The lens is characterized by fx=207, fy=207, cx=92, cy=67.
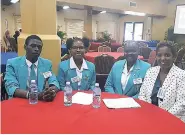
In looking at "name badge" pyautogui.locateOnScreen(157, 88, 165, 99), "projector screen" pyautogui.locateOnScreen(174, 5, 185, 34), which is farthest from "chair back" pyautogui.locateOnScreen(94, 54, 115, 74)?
"projector screen" pyautogui.locateOnScreen(174, 5, 185, 34)

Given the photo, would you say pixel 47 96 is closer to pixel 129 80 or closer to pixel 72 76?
pixel 72 76

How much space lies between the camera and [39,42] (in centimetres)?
218

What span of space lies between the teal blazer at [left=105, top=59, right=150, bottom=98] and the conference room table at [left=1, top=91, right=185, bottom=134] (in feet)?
2.05

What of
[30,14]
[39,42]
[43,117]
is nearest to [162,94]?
[43,117]

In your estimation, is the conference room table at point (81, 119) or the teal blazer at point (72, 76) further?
the teal blazer at point (72, 76)

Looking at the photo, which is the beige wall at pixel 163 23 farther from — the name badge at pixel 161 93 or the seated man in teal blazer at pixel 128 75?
the name badge at pixel 161 93

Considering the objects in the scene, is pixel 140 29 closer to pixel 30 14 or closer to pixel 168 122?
pixel 30 14

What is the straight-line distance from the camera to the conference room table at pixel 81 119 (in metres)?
1.23

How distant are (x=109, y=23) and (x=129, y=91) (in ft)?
47.8

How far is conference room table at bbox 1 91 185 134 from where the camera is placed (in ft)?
4.03

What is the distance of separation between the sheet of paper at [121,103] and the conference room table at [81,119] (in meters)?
0.05

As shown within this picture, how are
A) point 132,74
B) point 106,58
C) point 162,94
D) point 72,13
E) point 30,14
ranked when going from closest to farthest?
point 162,94, point 132,74, point 30,14, point 106,58, point 72,13

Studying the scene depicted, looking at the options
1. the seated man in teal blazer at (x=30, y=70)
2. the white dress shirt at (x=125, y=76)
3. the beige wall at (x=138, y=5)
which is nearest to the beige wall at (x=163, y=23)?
the beige wall at (x=138, y=5)

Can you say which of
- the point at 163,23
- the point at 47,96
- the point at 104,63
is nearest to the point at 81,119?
the point at 47,96
